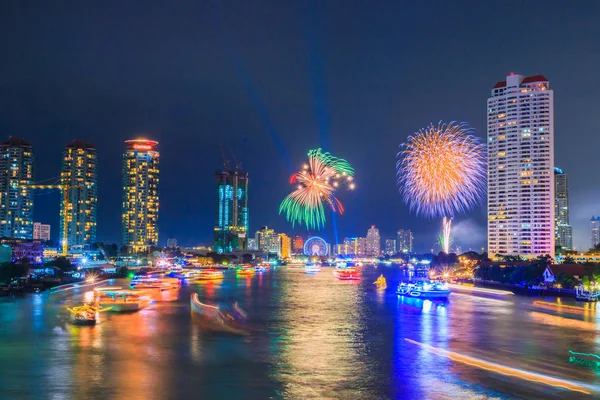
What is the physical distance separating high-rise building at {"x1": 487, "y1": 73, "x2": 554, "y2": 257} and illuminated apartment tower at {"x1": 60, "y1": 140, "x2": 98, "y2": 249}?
119m

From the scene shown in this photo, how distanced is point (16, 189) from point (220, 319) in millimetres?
152780

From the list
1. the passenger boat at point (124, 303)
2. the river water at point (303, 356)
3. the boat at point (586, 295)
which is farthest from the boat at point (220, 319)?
the boat at point (586, 295)

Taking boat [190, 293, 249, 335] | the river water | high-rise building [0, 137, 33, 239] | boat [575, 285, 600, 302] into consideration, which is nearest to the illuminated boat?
the river water

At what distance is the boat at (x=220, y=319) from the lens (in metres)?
38.7

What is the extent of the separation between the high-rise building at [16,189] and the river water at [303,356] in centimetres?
13246

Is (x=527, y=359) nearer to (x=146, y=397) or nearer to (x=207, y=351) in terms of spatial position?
(x=207, y=351)

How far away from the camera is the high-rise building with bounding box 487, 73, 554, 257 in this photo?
121 metres

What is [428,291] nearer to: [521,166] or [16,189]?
[521,166]

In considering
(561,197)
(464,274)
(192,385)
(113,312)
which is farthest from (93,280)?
(561,197)

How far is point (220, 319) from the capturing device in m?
42.6

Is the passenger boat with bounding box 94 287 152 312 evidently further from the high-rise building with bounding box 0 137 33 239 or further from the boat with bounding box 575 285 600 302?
the high-rise building with bounding box 0 137 33 239

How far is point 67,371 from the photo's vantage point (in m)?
25.6

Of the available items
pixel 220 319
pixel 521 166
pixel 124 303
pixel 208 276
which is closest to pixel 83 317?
pixel 220 319

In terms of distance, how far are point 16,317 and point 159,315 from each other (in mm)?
10528
